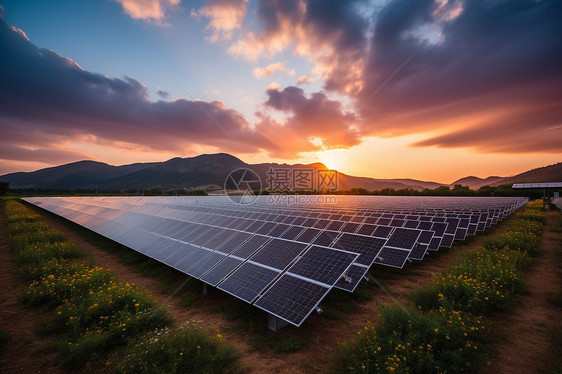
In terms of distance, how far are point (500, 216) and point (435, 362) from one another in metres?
28.4

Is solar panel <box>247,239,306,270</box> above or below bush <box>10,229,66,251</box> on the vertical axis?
above

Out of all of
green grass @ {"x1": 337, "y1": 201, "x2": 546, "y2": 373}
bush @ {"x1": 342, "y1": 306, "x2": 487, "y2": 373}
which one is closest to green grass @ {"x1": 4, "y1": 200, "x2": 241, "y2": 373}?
bush @ {"x1": 342, "y1": 306, "x2": 487, "y2": 373}

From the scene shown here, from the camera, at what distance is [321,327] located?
6.29 m

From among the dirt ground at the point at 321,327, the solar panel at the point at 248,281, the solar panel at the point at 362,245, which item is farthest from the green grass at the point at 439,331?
the solar panel at the point at 248,281

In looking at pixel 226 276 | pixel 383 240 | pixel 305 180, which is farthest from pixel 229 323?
pixel 305 180

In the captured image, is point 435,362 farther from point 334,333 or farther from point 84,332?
point 84,332

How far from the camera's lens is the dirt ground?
4820 mm

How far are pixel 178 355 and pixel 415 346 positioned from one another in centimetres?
518

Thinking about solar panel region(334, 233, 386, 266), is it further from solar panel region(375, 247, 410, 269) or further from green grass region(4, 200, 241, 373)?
green grass region(4, 200, 241, 373)

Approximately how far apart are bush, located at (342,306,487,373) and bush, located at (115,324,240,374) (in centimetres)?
274

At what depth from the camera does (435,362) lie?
13.9ft

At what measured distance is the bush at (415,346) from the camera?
427 centimetres

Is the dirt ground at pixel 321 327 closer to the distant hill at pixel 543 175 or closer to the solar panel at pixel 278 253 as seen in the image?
the solar panel at pixel 278 253

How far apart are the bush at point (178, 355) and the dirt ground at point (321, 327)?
0.57m
